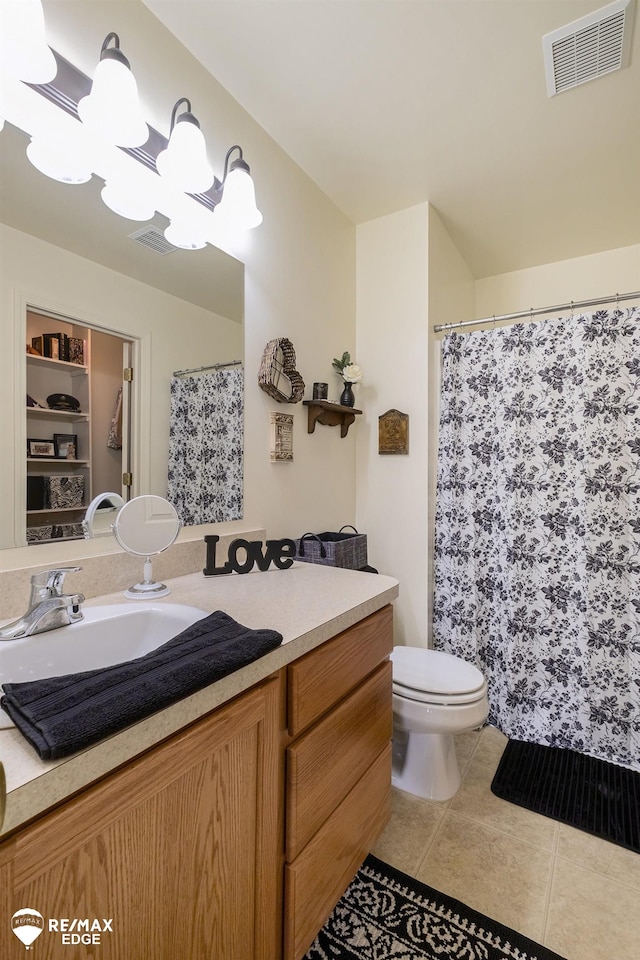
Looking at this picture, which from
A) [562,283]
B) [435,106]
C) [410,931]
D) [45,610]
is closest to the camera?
[45,610]

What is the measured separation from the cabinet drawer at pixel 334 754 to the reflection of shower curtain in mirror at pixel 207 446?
717mm

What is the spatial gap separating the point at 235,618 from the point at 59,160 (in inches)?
46.1

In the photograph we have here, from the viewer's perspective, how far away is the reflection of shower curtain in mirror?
1358 mm

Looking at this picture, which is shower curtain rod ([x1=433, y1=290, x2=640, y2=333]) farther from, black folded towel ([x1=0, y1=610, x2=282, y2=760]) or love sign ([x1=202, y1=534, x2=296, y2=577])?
black folded towel ([x1=0, y1=610, x2=282, y2=760])

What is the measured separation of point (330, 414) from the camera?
2078 millimetres

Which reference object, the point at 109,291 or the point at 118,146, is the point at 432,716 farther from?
the point at 118,146

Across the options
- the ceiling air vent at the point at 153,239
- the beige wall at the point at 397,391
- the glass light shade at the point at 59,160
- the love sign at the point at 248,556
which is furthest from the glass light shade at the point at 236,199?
the love sign at the point at 248,556

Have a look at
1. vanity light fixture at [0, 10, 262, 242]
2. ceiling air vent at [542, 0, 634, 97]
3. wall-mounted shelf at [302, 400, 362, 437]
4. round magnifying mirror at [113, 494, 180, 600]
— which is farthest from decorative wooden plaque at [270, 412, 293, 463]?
ceiling air vent at [542, 0, 634, 97]

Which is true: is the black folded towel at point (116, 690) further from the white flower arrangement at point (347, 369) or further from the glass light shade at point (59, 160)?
the white flower arrangement at point (347, 369)

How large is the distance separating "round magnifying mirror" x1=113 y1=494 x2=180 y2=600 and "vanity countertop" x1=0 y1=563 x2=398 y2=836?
5 centimetres

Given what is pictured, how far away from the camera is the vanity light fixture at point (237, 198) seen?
1456 millimetres

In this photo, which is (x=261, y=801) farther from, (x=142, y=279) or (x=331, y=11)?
(x=331, y=11)

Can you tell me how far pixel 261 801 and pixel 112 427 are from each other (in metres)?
0.94

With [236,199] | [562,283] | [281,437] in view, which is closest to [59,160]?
[236,199]
